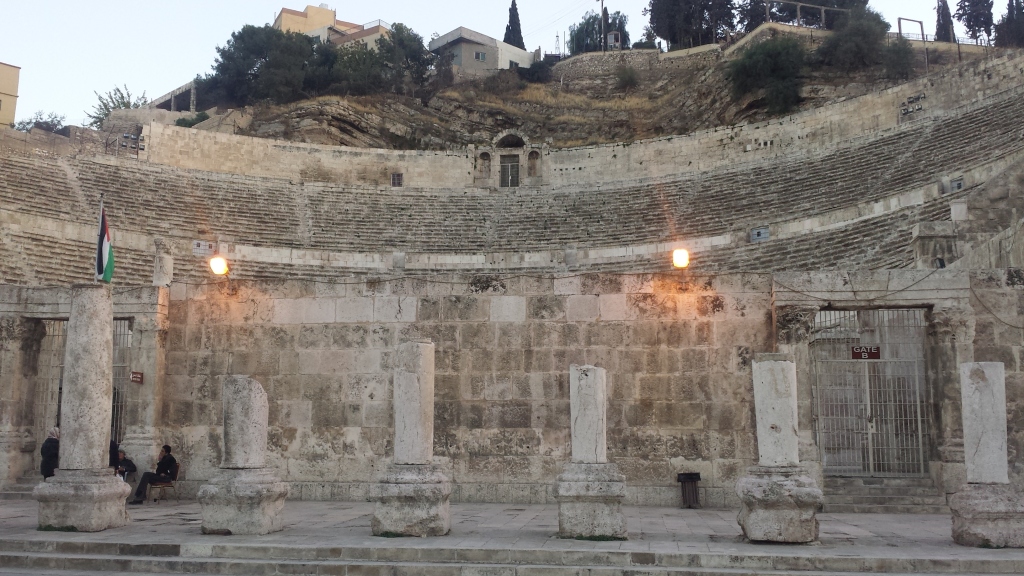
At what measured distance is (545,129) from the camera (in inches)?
2213

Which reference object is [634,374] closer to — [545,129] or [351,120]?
[351,120]

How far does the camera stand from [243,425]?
10164mm

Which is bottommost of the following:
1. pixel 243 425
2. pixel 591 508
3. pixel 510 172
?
pixel 591 508

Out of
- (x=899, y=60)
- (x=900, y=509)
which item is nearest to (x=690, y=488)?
(x=900, y=509)

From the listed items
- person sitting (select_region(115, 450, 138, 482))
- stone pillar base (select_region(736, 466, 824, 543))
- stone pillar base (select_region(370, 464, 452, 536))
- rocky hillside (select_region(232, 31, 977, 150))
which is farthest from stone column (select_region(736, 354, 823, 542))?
rocky hillside (select_region(232, 31, 977, 150))

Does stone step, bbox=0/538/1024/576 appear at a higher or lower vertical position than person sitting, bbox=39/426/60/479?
lower

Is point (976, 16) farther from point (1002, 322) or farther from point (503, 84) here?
point (1002, 322)

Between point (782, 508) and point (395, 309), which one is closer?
point (782, 508)

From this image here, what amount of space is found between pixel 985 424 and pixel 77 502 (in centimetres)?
1027

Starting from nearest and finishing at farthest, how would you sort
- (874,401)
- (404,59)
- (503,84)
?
(874,401) → (503,84) → (404,59)

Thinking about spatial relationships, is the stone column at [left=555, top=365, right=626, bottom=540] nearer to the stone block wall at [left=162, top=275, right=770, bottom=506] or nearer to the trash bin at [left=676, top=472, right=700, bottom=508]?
the stone block wall at [left=162, top=275, right=770, bottom=506]

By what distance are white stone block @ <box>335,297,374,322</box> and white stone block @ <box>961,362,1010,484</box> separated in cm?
841

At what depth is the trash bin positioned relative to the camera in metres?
12.8

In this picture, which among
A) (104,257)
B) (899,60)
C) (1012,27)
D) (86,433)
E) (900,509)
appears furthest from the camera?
(1012,27)
